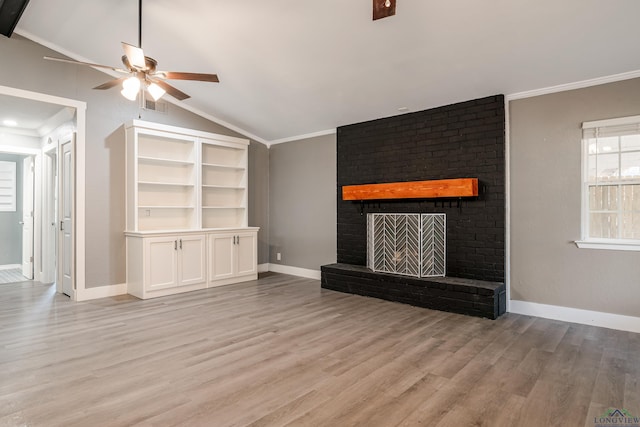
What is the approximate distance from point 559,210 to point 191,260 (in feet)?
15.6

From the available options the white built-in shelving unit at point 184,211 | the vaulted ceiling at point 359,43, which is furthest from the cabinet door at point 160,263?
the vaulted ceiling at point 359,43

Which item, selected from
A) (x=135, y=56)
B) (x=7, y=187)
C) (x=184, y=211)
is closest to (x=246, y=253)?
(x=184, y=211)

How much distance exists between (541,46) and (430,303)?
115 inches

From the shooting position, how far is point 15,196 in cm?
746

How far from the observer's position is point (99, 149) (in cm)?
504

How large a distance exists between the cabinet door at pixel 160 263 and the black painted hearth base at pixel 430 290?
2.29 m

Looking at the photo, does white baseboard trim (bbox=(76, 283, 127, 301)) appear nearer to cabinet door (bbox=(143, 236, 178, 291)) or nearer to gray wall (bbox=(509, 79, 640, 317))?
cabinet door (bbox=(143, 236, 178, 291))

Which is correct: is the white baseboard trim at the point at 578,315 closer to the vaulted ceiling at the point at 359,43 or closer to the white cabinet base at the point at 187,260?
the vaulted ceiling at the point at 359,43

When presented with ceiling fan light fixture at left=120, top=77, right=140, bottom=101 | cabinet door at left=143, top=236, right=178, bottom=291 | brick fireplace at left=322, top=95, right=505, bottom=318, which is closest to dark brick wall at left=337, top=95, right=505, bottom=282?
brick fireplace at left=322, top=95, right=505, bottom=318

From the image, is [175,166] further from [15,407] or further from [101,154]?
[15,407]

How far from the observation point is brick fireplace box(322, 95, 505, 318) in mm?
4316

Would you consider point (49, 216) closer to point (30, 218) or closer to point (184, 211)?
point (30, 218)

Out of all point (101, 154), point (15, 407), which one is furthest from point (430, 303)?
point (101, 154)

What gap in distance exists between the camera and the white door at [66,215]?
4.95 m
